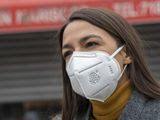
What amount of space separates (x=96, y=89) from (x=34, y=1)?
477 cm

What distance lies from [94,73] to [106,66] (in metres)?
0.06

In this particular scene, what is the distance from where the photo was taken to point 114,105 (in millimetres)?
2605

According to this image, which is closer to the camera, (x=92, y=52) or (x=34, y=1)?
(x=92, y=52)

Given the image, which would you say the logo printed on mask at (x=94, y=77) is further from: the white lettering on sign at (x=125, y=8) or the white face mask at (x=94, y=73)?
the white lettering on sign at (x=125, y=8)

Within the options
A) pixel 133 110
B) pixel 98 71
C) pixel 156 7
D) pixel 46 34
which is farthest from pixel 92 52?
pixel 46 34

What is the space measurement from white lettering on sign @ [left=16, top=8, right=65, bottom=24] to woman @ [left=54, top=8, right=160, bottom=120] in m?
4.57

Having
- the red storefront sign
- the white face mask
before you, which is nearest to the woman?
the white face mask

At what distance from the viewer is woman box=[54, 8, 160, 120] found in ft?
8.57

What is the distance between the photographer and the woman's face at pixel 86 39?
8.71 feet

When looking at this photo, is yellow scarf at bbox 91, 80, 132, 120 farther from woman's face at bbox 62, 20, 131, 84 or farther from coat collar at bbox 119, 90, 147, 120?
woman's face at bbox 62, 20, 131, 84

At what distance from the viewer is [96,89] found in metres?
2.69

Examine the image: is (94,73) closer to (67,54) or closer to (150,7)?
(67,54)

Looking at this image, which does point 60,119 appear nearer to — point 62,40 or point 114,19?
point 62,40

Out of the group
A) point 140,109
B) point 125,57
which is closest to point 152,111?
point 140,109
